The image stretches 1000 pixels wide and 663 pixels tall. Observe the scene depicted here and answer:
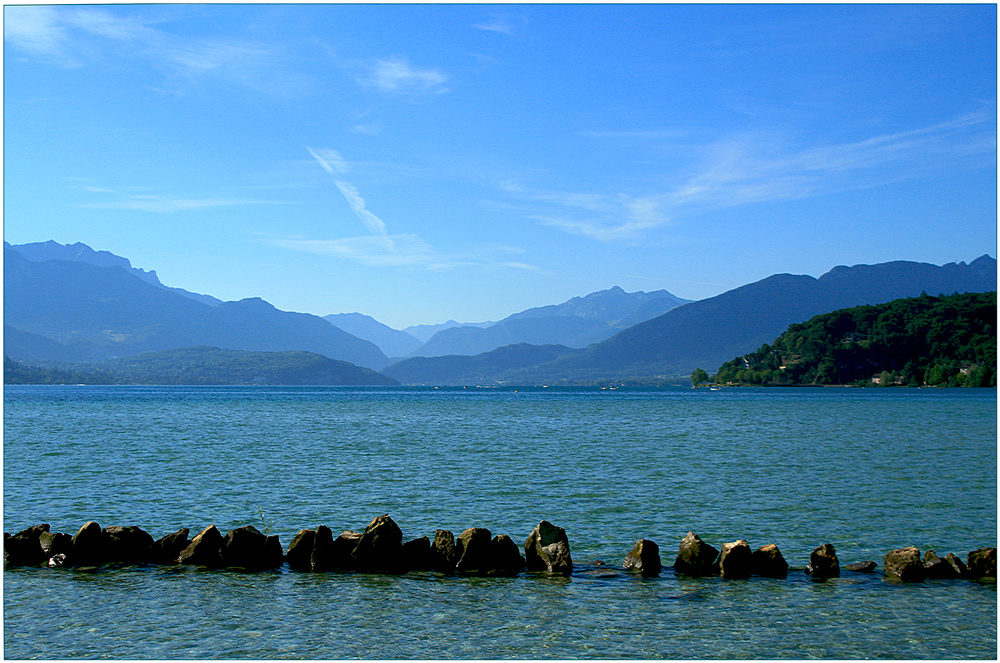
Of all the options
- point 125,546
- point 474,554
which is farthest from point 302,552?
point 125,546

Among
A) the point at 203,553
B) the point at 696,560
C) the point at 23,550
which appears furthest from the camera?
the point at 23,550

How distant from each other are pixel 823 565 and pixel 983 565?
3.41 meters

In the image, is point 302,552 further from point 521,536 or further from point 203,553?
point 521,536

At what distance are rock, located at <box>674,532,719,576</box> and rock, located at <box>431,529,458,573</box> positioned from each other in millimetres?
5044

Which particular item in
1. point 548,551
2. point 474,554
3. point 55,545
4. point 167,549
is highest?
point 548,551

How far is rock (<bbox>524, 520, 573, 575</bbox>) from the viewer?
1667 centimetres

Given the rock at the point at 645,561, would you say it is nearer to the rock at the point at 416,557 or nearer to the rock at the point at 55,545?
the rock at the point at 416,557

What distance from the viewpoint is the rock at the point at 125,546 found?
17.7m

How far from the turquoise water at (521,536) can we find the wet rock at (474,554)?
858 millimetres

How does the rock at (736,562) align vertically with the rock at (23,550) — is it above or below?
above

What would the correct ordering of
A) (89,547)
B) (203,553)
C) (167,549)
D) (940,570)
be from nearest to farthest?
1. (940,570)
2. (203,553)
3. (89,547)
4. (167,549)

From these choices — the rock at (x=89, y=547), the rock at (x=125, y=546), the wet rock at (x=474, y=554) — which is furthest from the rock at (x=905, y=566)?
the rock at (x=89, y=547)

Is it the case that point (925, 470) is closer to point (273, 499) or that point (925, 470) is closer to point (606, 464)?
point (606, 464)

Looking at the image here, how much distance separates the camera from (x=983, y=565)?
16.2 m
